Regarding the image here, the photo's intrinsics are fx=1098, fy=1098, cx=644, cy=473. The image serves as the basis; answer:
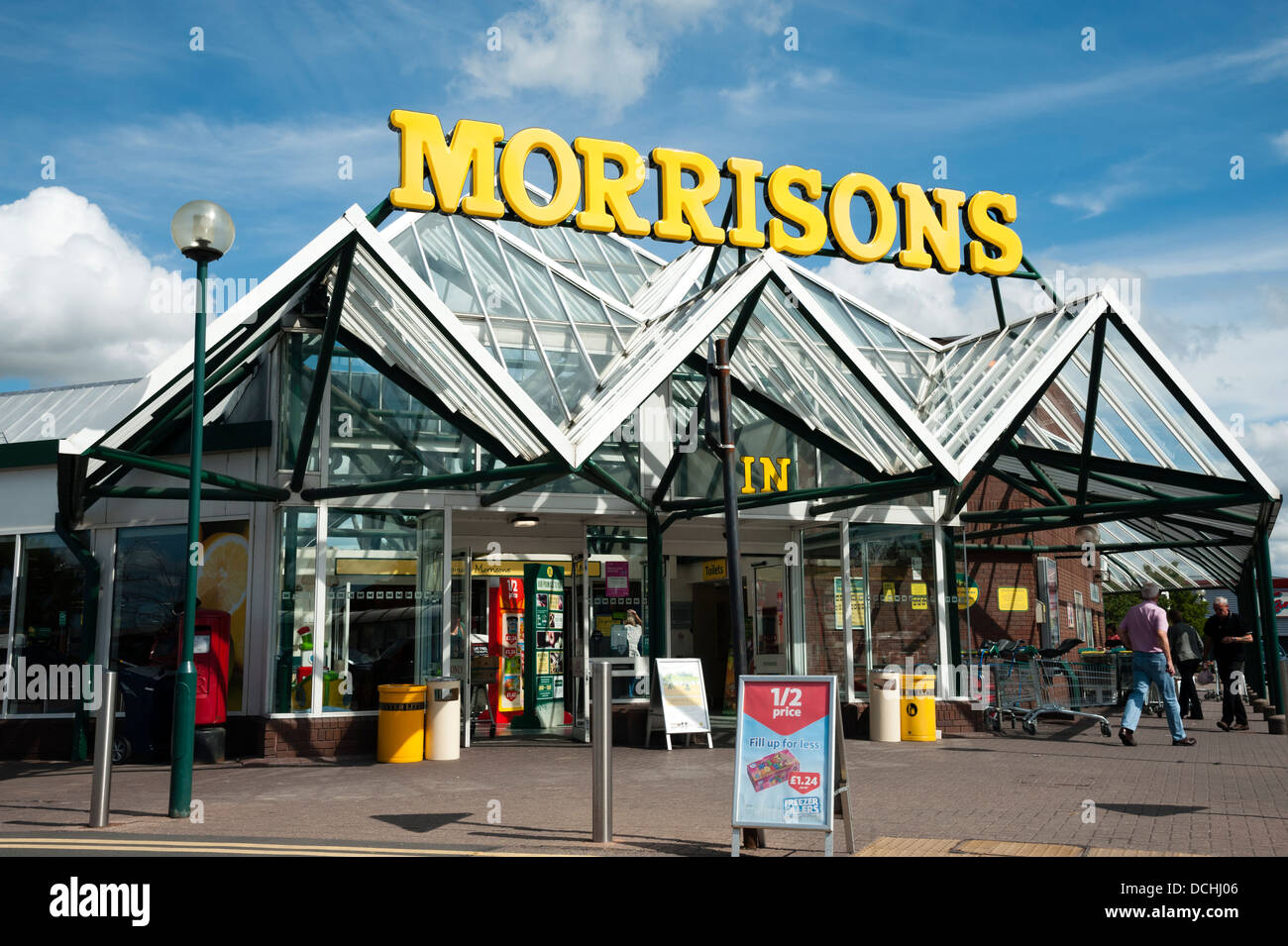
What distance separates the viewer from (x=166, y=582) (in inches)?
580

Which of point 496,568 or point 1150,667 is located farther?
point 496,568

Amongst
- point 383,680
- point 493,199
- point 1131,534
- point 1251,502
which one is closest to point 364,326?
point 493,199

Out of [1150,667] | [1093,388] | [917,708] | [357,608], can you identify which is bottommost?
[917,708]

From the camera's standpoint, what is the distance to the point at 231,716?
14055 mm

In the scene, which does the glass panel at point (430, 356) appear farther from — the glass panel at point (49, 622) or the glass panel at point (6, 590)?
the glass panel at point (6, 590)

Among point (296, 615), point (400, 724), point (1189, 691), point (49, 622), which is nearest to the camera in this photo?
point (400, 724)

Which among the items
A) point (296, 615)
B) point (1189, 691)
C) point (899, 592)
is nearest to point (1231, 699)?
point (1189, 691)

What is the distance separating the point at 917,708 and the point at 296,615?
27.7ft

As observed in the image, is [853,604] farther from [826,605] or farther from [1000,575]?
[1000,575]

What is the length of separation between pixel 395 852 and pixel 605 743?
60.1 inches

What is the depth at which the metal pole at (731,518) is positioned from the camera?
7508mm

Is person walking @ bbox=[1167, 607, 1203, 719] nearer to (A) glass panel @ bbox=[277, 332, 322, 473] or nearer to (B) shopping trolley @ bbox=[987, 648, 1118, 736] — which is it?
(B) shopping trolley @ bbox=[987, 648, 1118, 736]

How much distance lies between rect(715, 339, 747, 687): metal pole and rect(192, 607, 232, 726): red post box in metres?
8.18

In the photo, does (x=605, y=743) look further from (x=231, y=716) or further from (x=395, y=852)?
(x=231, y=716)
